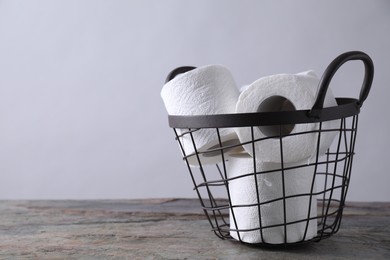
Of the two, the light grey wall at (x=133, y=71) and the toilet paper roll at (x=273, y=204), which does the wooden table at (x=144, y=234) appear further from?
the light grey wall at (x=133, y=71)

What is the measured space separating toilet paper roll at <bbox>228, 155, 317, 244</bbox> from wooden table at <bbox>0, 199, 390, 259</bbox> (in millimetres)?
19

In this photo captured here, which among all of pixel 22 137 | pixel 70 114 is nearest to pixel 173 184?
pixel 70 114

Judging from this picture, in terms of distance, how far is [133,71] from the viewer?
1.46 meters

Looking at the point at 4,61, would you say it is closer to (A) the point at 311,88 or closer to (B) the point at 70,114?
(B) the point at 70,114

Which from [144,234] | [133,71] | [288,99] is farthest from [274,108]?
[133,71]

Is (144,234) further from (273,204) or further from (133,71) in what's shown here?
(133,71)

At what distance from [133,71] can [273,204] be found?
37.8 inches

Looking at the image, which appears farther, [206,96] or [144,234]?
[144,234]

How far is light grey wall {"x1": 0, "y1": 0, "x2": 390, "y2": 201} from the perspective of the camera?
137 centimetres

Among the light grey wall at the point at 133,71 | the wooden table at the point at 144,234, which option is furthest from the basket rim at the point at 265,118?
the light grey wall at the point at 133,71

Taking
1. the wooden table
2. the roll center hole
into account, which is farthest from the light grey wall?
the roll center hole

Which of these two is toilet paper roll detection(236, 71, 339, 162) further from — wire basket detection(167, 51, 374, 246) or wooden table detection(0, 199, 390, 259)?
wooden table detection(0, 199, 390, 259)

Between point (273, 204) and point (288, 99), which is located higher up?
point (288, 99)

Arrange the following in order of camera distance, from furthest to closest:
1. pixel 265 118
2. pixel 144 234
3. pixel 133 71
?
1. pixel 133 71
2. pixel 144 234
3. pixel 265 118
